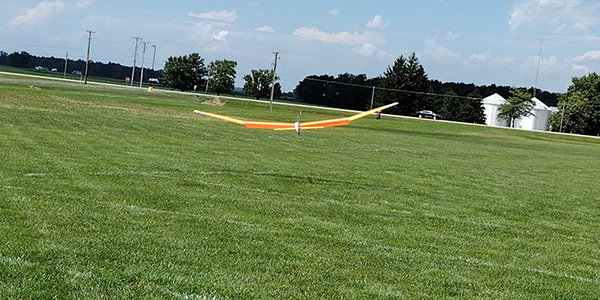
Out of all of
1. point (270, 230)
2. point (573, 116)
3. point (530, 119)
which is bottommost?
point (270, 230)

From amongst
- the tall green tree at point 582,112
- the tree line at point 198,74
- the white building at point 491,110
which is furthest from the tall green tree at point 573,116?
the tree line at point 198,74

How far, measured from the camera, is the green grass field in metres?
7.46

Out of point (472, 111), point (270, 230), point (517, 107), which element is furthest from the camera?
point (472, 111)

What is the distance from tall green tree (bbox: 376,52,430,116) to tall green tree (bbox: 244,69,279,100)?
2959cm

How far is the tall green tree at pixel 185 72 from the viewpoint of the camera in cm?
13462

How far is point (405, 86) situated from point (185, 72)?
4717 cm

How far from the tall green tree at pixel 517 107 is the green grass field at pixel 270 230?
104390 mm

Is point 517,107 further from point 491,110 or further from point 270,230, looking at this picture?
point 270,230

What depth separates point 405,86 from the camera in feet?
413

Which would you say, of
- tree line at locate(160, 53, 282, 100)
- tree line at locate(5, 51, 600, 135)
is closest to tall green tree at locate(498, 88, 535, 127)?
tree line at locate(5, 51, 600, 135)

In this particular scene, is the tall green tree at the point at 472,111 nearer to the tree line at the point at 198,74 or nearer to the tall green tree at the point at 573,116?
the tall green tree at the point at 573,116

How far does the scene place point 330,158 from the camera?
25578 millimetres

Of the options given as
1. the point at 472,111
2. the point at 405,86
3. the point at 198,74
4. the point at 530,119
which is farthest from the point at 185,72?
the point at 530,119

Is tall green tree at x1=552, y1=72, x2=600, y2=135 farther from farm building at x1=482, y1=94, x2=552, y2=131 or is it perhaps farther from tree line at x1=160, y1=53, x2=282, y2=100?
tree line at x1=160, y1=53, x2=282, y2=100
